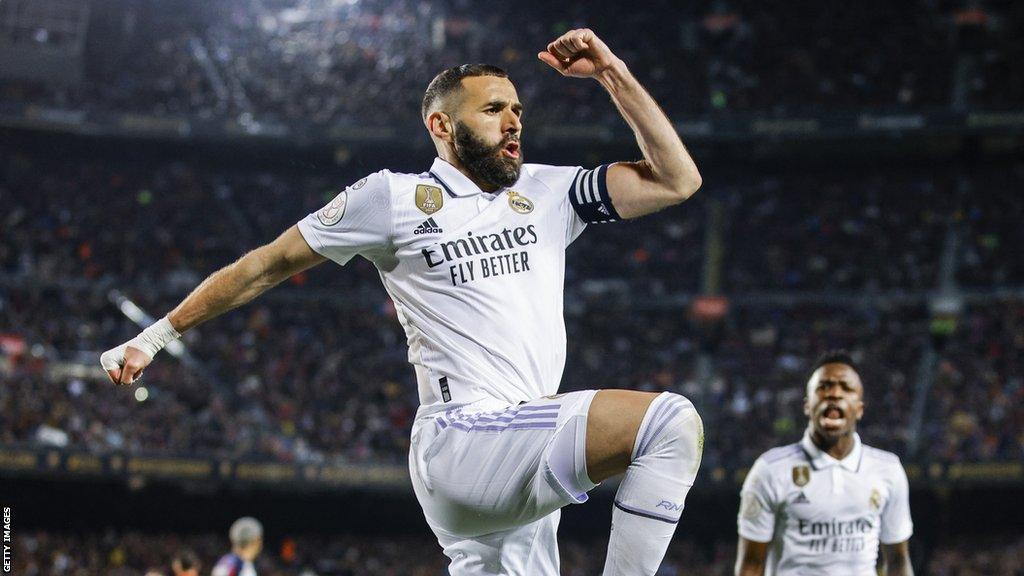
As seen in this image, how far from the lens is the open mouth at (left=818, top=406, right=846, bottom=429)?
612 cm

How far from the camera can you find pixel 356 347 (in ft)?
81.3

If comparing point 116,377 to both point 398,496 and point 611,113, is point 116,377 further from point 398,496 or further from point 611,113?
point 611,113

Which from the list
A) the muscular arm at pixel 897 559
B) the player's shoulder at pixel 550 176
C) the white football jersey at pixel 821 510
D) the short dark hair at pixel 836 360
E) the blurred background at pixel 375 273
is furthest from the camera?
the blurred background at pixel 375 273

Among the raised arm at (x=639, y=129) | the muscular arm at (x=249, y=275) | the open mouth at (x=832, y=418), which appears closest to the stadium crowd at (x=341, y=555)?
the open mouth at (x=832, y=418)

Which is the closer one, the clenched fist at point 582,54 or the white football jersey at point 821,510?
the clenched fist at point 582,54

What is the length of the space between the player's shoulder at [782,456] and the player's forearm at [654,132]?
288 cm

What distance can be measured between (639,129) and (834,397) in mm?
Answer: 2948

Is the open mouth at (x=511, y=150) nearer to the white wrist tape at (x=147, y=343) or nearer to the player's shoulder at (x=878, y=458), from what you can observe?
the white wrist tape at (x=147, y=343)

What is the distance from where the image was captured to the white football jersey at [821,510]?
603 centimetres

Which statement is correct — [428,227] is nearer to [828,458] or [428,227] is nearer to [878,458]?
[828,458]

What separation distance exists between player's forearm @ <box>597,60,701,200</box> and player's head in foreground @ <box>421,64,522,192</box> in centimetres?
38

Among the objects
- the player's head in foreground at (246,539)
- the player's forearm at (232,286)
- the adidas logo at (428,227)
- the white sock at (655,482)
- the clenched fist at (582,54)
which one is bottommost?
the player's head in foreground at (246,539)

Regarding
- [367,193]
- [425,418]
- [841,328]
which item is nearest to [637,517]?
[425,418]

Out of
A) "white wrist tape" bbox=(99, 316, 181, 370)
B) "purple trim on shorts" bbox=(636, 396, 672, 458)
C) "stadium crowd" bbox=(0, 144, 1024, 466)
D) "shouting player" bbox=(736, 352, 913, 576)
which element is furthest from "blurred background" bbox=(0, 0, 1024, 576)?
"purple trim on shorts" bbox=(636, 396, 672, 458)
